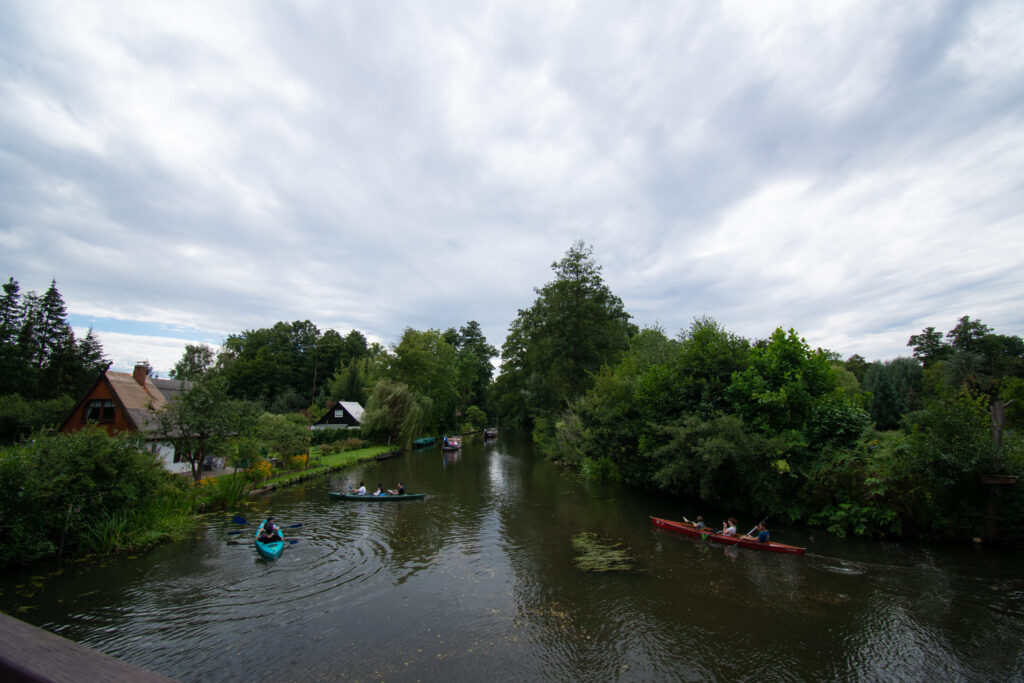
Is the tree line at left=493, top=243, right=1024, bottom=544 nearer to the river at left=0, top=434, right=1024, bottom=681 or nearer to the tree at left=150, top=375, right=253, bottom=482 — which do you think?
the river at left=0, top=434, right=1024, bottom=681

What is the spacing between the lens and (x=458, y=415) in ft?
259

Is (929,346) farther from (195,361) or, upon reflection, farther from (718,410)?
(195,361)

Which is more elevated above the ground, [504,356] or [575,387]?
[504,356]

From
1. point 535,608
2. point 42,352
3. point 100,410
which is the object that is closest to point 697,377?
point 535,608

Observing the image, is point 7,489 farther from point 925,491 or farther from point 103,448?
point 925,491

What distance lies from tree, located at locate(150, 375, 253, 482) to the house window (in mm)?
10508

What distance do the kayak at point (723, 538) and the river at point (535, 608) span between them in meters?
0.39

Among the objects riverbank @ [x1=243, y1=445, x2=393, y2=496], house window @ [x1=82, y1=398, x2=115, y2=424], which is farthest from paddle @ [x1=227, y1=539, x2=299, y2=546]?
house window @ [x1=82, y1=398, x2=115, y2=424]

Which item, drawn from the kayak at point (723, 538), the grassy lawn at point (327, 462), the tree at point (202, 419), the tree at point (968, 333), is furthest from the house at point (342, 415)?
the tree at point (968, 333)

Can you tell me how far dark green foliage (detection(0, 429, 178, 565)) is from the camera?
41.9 ft

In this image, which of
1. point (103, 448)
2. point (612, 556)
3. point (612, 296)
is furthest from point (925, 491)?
point (612, 296)

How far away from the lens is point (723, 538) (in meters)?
17.2

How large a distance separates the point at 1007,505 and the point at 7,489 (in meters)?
29.5

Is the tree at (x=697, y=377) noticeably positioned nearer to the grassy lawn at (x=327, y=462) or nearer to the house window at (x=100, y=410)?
the grassy lawn at (x=327, y=462)
